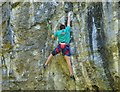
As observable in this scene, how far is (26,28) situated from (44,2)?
123 centimetres

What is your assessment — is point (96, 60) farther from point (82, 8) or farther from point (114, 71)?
point (82, 8)

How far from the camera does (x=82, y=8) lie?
470 inches

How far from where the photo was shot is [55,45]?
1216 centimetres

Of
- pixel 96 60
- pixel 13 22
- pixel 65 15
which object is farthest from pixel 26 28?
pixel 96 60

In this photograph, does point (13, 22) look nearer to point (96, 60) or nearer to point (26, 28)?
point (26, 28)

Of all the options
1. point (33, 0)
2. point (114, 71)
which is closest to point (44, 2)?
point (33, 0)

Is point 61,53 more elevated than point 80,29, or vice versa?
point 80,29

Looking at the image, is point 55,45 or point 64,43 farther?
point 55,45

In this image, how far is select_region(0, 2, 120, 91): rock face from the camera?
1145 cm

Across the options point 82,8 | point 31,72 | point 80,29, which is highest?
point 82,8

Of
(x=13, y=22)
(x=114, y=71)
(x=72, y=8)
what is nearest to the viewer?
(x=114, y=71)

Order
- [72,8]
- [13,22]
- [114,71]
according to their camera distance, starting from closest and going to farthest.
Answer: [114,71] → [72,8] → [13,22]

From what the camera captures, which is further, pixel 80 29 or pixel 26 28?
pixel 26 28

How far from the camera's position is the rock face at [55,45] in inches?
451
